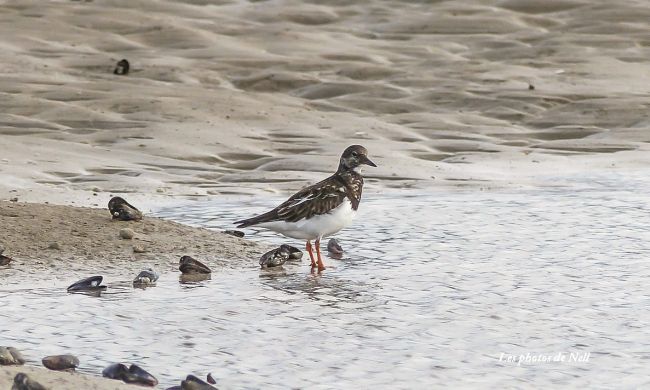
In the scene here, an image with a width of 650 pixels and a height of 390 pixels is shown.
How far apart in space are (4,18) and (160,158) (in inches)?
236

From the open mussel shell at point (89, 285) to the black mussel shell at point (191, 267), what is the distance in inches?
26.1

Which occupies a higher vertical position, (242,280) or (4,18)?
(4,18)

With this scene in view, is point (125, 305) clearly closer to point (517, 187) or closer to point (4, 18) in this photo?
point (517, 187)

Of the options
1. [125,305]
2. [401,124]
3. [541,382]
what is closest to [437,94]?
[401,124]

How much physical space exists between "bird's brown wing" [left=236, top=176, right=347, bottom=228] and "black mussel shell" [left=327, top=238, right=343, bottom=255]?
423mm

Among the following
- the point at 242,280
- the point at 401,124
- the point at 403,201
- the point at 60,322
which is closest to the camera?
the point at 60,322

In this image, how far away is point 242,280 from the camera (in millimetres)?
8383

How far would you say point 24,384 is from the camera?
5.71 m

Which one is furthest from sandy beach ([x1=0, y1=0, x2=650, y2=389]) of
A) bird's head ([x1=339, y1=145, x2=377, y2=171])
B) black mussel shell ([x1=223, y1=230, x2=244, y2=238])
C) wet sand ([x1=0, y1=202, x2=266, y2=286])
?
bird's head ([x1=339, y1=145, x2=377, y2=171])

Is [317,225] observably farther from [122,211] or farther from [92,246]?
[92,246]

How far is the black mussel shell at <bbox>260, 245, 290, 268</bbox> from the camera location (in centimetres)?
878

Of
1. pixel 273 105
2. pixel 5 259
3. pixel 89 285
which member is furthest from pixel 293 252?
pixel 273 105

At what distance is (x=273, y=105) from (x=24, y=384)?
9223mm

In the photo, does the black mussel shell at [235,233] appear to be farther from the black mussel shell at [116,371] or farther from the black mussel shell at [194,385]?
the black mussel shell at [194,385]
